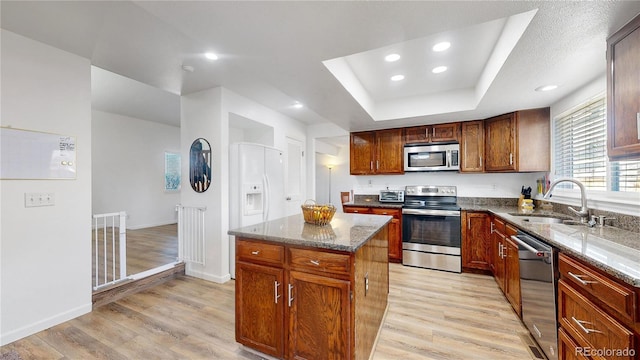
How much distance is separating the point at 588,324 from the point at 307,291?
4.88 feet

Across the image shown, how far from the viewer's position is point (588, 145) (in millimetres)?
2471

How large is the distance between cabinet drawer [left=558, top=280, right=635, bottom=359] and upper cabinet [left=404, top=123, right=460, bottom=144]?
2.73 metres

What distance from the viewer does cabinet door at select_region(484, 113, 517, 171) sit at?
10.8 ft

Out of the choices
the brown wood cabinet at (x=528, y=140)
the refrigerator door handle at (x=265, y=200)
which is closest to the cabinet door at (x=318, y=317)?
the refrigerator door handle at (x=265, y=200)

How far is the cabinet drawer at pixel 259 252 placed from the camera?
5.51 ft

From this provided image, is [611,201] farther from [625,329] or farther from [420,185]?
[420,185]

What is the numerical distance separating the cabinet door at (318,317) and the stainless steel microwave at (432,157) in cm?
306

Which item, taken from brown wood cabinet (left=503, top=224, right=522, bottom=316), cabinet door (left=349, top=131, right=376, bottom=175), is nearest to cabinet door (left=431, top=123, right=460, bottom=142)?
cabinet door (left=349, top=131, right=376, bottom=175)

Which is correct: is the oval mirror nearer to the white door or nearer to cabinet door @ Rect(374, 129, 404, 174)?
the white door

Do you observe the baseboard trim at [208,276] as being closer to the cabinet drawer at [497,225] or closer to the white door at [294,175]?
the white door at [294,175]

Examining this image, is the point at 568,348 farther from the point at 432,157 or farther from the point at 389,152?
the point at 389,152

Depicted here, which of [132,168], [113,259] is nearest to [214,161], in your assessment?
[113,259]

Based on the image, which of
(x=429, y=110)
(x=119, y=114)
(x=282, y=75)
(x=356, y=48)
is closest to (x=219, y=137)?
(x=282, y=75)

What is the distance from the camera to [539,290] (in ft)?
5.86
